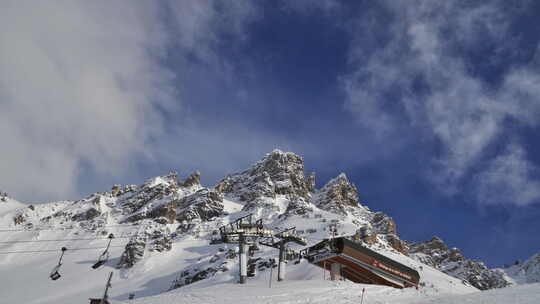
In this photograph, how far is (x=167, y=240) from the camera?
117375 millimetres

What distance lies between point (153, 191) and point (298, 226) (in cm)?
8013

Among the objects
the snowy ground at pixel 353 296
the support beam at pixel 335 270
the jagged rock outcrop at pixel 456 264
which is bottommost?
the snowy ground at pixel 353 296

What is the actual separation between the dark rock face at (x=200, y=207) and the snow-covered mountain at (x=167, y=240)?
14.3 inches

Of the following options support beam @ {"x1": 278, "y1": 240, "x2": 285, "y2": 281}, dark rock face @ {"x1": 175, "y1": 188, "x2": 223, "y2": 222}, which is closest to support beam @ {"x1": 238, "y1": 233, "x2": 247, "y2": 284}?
support beam @ {"x1": 278, "y1": 240, "x2": 285, "y2": 281}

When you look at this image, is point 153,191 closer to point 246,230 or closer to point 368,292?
point 246,230

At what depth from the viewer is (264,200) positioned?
15600 cm

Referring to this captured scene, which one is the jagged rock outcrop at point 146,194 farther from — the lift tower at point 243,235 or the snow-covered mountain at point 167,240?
the lift tower at point 243,235

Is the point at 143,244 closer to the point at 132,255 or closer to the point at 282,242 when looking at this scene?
the point at 132,255

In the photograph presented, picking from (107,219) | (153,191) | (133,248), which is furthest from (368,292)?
(153,191)

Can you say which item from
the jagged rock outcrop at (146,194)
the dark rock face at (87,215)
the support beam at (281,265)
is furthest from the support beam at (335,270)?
the dark rock face at (87,215)

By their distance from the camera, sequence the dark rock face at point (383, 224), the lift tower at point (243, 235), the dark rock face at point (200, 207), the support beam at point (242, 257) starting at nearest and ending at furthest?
the support beam at point (242, 257) < the lift tower at point (243, 235) < the dark rock face at point (200, 207) < the dark rock face at point (383, 224)

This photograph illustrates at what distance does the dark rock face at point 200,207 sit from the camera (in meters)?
152

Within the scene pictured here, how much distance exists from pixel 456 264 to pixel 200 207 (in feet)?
323

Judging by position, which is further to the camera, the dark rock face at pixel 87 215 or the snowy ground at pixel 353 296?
the dark rock face at pixel 87 215
